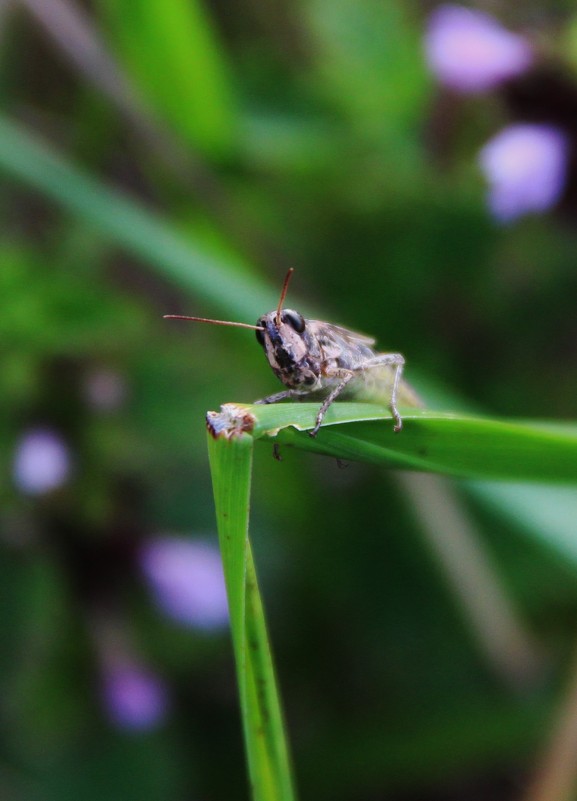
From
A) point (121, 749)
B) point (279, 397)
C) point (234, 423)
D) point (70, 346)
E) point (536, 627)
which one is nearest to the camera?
point (234, 423)

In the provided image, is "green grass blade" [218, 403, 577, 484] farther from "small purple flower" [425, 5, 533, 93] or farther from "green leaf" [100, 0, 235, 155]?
"green leaf" [100, 0, 235, 155]

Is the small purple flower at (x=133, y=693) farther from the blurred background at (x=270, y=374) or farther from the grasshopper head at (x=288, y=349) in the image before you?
the grasshopper head at (x=288, y=349)

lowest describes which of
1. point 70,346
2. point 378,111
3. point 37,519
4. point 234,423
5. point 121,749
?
point 234,423

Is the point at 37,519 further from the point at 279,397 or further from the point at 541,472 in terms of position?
the point at 541,472

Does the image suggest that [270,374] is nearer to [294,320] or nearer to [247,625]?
[294,320]

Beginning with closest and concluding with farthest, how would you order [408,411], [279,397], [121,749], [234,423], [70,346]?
1. [234,423]
2. [408,411]
3. [279,397]
4. [70,346]
5. [121,749]

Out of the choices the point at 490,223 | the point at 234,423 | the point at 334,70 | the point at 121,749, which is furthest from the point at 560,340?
the point at 234,423

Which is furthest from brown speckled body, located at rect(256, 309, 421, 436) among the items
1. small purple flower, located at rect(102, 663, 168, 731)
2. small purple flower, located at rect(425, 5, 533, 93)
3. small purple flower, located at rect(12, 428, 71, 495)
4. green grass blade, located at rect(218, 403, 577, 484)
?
small purple flower, located at rect(102, 663, 168, 731)
